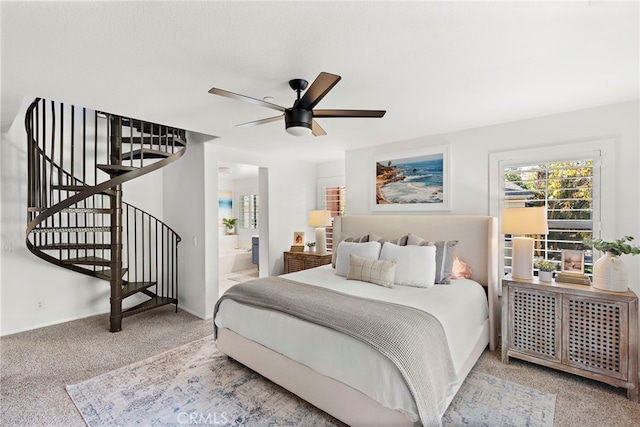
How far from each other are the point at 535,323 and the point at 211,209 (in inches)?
154

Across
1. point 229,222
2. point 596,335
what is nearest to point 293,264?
point 596,335

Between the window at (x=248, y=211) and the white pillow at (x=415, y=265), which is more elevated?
the window at (x=248, y=211)

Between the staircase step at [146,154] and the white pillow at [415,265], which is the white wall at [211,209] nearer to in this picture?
the staircase step at [146,154]

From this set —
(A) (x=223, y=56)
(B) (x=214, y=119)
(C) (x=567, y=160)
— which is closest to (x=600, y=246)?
(C) (x=567, y=160)

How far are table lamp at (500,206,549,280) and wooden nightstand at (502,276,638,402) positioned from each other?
127 millimetres

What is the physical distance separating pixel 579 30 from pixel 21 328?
19.9ft

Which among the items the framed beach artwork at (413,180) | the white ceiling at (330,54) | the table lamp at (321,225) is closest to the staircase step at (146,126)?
the white ceiling at (330,54)

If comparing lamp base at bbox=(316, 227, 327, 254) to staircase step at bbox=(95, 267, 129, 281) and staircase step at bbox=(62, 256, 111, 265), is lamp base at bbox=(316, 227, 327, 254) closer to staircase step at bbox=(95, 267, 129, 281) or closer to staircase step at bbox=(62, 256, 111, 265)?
staircase step at bbox=(95, 267, 129, 281)

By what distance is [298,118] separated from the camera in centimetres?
209

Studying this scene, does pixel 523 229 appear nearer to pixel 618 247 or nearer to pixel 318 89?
pixel 618 247

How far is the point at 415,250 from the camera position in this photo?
3.06m

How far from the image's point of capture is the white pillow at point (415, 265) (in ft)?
9.56

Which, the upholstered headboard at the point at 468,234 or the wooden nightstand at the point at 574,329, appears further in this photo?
the upholstered headboard at the point at 468,234

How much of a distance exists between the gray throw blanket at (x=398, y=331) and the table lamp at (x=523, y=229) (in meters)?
1.36
